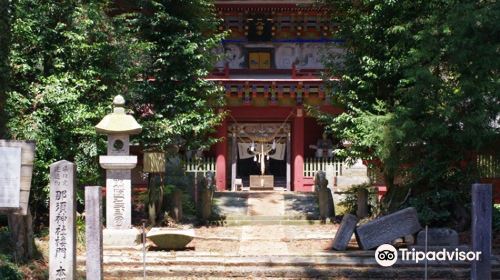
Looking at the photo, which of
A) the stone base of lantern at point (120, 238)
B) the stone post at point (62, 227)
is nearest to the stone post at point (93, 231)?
Result: the stone post at point (62, 227)

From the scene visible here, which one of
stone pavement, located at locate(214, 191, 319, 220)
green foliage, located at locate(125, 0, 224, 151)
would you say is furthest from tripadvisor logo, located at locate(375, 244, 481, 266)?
green foliage, located at locate(125, 0, 224, 151)

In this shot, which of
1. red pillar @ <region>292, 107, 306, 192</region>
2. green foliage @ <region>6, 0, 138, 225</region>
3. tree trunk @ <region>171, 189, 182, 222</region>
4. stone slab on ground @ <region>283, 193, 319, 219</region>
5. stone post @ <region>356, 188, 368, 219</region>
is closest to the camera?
green foliage @ <region>6, 0, 138, 225</region>

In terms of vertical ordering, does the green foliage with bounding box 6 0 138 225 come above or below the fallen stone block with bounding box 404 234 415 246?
above

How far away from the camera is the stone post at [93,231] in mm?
8430

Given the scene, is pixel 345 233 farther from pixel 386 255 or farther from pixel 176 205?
pixel 176 205

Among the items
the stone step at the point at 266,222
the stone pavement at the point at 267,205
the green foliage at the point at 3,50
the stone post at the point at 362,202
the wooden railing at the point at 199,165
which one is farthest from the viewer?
the wooden railing at the point at 199,165

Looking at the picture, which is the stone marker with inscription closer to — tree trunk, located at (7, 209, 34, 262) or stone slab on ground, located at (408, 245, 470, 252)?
tree trunk, located at (7, 209, 34, 262)

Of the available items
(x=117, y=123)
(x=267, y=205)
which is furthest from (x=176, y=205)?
(x=117, y=123)

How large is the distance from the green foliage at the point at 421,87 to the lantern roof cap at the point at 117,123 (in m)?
5.22

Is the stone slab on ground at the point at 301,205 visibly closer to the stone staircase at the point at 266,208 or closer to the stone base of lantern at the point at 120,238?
the stone staircase at the point at 266,208

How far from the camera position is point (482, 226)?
8.41 meters

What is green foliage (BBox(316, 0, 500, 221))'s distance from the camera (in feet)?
38.9

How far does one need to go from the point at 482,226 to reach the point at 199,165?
12954 mm

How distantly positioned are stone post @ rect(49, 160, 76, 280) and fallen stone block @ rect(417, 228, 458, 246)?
21.0 feet
